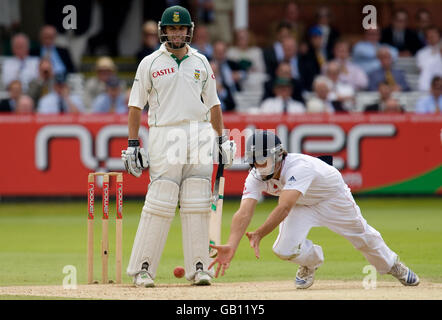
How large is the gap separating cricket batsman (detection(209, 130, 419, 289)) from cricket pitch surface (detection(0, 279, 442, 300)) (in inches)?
9.9

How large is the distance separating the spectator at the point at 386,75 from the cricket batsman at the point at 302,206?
33.6 feet

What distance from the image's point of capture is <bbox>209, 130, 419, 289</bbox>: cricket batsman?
805 centimetres

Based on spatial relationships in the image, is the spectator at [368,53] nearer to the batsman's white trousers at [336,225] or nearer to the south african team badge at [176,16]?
the south african team badge at [176,16]

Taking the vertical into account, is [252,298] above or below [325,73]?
below

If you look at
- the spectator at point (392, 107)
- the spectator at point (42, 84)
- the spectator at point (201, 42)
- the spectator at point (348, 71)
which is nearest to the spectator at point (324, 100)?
the spectator at point (392, 107)

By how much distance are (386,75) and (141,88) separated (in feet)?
34.5

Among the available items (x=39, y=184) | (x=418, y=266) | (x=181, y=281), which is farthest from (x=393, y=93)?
(x=181, y=281)

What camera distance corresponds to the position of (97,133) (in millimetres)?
16312

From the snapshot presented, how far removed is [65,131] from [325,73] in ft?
16.5

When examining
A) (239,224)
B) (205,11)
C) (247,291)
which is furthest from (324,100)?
(239,224)

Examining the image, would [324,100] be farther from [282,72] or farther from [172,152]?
[172,152]

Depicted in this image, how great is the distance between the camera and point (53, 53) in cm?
1805

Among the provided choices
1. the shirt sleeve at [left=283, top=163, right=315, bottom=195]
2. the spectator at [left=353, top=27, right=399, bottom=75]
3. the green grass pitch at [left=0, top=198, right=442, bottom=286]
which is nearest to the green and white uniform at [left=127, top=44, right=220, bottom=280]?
the green grass pitch at [left=0, top=198, right=442, bottom=286]
